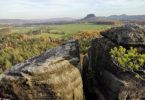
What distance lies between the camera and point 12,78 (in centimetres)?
2684

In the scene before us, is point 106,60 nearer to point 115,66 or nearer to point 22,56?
point 115,66

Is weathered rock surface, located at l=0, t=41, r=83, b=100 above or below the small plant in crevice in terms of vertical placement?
Result: below

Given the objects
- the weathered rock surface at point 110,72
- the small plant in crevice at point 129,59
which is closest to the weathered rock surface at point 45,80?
the weathered rock surface at point 110,72

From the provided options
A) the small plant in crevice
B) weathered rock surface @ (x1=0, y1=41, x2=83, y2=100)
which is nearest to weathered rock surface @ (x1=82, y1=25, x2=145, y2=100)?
the small plant in crevice

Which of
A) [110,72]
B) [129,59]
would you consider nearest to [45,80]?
[110,72]

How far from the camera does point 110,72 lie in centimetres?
2861

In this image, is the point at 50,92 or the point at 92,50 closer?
the point at 50,92

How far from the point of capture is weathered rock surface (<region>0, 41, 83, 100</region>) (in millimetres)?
26344

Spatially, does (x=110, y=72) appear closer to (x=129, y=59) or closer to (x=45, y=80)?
(x=129, y=59)

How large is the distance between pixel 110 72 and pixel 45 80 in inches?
254

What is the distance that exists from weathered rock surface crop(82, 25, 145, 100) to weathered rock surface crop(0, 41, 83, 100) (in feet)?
8.14

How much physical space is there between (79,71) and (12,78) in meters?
6.52

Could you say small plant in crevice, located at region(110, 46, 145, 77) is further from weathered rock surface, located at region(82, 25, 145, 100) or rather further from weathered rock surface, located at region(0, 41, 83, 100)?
weathered rock surface, located at region(0, 41, 83, 100)

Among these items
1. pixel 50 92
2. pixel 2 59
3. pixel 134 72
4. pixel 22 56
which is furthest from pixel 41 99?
pixel 22 56
